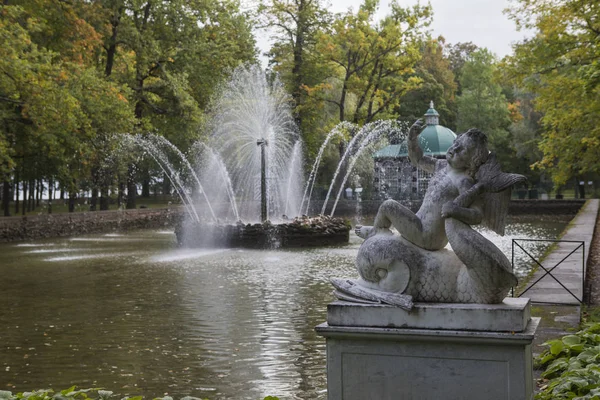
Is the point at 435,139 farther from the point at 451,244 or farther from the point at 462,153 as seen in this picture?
the point at 451,244

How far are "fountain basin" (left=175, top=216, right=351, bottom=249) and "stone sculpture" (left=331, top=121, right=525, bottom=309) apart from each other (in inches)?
699

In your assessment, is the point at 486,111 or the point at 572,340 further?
the point at 486,111

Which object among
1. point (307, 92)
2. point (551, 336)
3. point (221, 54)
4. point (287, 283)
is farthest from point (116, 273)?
point (307, 92)

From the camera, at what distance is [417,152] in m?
5.44

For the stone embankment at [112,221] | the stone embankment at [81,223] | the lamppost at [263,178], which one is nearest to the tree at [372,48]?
the stone embankment at [112,221]

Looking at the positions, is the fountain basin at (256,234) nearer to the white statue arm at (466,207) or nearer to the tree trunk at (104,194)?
the tree trunk at (104,194)

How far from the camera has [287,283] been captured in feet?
47.0

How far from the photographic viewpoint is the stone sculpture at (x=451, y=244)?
4.67 metres

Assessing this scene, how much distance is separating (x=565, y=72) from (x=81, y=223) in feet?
65.0

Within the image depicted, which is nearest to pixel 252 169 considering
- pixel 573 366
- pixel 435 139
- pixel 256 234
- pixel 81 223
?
pixel 81 223

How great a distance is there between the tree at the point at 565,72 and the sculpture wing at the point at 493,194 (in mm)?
14639

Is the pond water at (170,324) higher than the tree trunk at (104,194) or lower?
lower

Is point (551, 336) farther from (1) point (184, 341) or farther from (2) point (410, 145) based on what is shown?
(1) point (184, 341)

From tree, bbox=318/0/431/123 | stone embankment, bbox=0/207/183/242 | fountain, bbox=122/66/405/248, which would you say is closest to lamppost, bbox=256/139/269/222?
fountain, bbox=122/66/405/248
